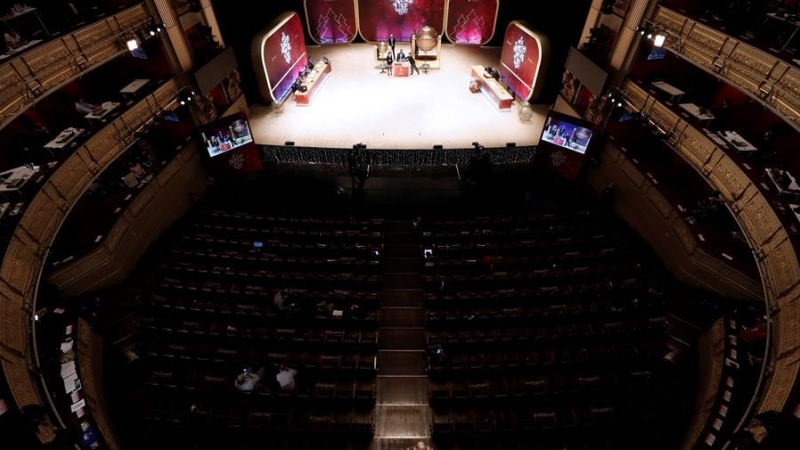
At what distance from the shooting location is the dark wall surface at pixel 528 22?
1542cm

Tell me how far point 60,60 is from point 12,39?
84 cm

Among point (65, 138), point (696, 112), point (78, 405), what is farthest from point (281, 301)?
point (696, 112)

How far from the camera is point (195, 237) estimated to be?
1155cm

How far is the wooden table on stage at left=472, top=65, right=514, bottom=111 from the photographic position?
16.6 m

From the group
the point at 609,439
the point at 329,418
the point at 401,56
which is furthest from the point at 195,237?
the point at 401,56

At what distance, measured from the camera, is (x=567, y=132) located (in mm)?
12750

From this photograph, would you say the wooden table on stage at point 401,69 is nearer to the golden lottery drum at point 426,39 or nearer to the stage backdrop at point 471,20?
the golden lottery drum at point 426,39

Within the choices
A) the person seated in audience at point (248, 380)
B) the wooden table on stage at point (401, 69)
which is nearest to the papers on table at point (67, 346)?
the person seated in audience at point (248, 380)

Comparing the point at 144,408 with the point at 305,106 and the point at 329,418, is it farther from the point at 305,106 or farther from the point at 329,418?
the point at 305,106

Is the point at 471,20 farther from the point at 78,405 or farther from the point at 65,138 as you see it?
the point at 78,405

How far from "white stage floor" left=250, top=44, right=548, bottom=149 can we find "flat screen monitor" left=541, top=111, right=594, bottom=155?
1.98 m

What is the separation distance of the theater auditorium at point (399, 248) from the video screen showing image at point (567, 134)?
0.08 m

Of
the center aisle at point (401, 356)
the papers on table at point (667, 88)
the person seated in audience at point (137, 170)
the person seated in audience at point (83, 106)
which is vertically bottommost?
the center aisle at point (401, 356)

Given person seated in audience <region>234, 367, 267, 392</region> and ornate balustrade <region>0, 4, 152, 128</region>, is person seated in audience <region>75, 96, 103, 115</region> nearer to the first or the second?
ornate balustrade <region>0, 4, 152, 128</region>
